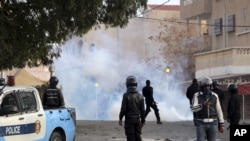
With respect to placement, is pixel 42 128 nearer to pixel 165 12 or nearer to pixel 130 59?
pixel 130 59

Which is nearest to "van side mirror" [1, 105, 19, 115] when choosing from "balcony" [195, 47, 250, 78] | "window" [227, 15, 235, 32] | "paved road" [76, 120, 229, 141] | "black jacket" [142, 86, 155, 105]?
"paved road" [76, 120, 229, 141]

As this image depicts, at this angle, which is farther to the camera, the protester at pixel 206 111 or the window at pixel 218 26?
the window at pixel 218 26

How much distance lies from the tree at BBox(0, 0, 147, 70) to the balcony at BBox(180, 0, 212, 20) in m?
32.9

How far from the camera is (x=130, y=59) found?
60.2 metres

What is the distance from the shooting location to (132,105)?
473 inches

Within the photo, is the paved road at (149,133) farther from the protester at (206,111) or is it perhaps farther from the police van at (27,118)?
the protester at (206,111)

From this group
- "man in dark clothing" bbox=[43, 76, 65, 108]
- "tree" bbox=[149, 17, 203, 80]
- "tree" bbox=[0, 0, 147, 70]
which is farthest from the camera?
"tree" bbox=[149, 17, 203, 80]

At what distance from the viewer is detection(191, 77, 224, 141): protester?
11453mm

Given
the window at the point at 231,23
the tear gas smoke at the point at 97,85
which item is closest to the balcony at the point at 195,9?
the window at the point at 231,23

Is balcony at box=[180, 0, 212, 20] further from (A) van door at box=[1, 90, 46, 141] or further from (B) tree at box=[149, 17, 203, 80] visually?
(A) van door at box=[1, 90, 46, 141]

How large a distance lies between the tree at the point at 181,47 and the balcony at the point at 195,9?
1428 mm

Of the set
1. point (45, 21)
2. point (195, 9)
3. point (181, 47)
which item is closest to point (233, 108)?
point (45, 21)

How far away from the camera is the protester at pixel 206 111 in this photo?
11453 mm

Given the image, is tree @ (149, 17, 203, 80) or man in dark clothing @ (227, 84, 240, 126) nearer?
man in dark clothing @ (227, 84, 240, 126)
